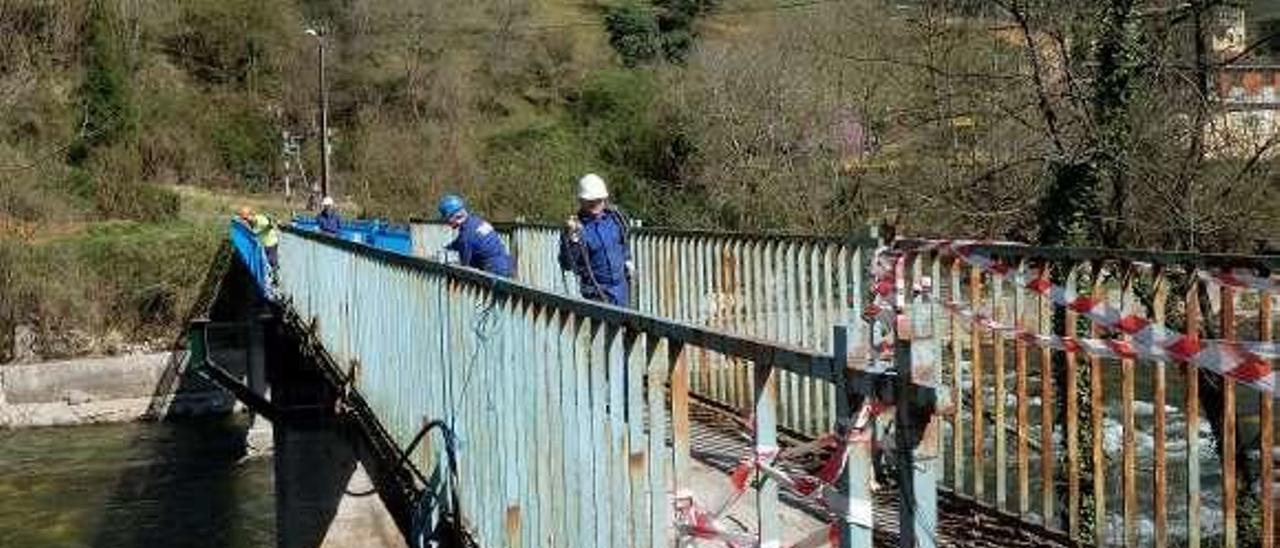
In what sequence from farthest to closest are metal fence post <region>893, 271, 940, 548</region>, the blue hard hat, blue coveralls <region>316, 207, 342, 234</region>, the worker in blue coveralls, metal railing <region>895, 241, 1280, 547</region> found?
blue coveralls <region>316, 207, 342, 234</region> → the blue hard hat → the worker in blue coveralls → metal railing <region>895, 241, 1280, 547</region> → metal fence post <region>893, 271, 940, 548</region>

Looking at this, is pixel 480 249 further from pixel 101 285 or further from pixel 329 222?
pixel 101 285

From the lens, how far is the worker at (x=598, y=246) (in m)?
9.23

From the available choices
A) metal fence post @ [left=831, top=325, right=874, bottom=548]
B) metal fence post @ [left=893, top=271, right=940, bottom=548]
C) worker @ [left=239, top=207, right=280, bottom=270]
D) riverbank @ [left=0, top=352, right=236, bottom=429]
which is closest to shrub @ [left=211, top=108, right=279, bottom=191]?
riverbank @ [left=0, top=352, right=236, bottom=429]

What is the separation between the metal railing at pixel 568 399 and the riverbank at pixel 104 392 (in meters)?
33.4

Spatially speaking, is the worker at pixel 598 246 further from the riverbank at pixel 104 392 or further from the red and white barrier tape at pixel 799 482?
the riverbank at pixel 104 392

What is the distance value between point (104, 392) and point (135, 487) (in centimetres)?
985

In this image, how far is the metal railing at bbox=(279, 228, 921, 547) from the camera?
3.32m

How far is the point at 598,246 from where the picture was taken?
9.26 meters

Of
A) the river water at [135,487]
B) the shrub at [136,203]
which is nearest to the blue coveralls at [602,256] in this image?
the river water at [135,487]

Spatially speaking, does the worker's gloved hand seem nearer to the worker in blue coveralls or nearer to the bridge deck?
the worker in blue coveralls

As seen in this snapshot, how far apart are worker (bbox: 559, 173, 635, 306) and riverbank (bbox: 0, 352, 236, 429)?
1287 inches

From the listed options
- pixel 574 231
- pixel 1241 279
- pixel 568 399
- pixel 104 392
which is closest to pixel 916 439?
pixel 568 399

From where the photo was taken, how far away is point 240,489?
101 ft

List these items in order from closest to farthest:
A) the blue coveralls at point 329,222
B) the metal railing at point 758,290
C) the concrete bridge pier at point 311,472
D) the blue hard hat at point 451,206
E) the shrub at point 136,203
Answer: the metal railing at point 758,290 < the blue hard hat at point 451,206 < the concrete bridge pier at point 311,472 < the blue coveralls at point 329,222 < the shrub at point 136,203
